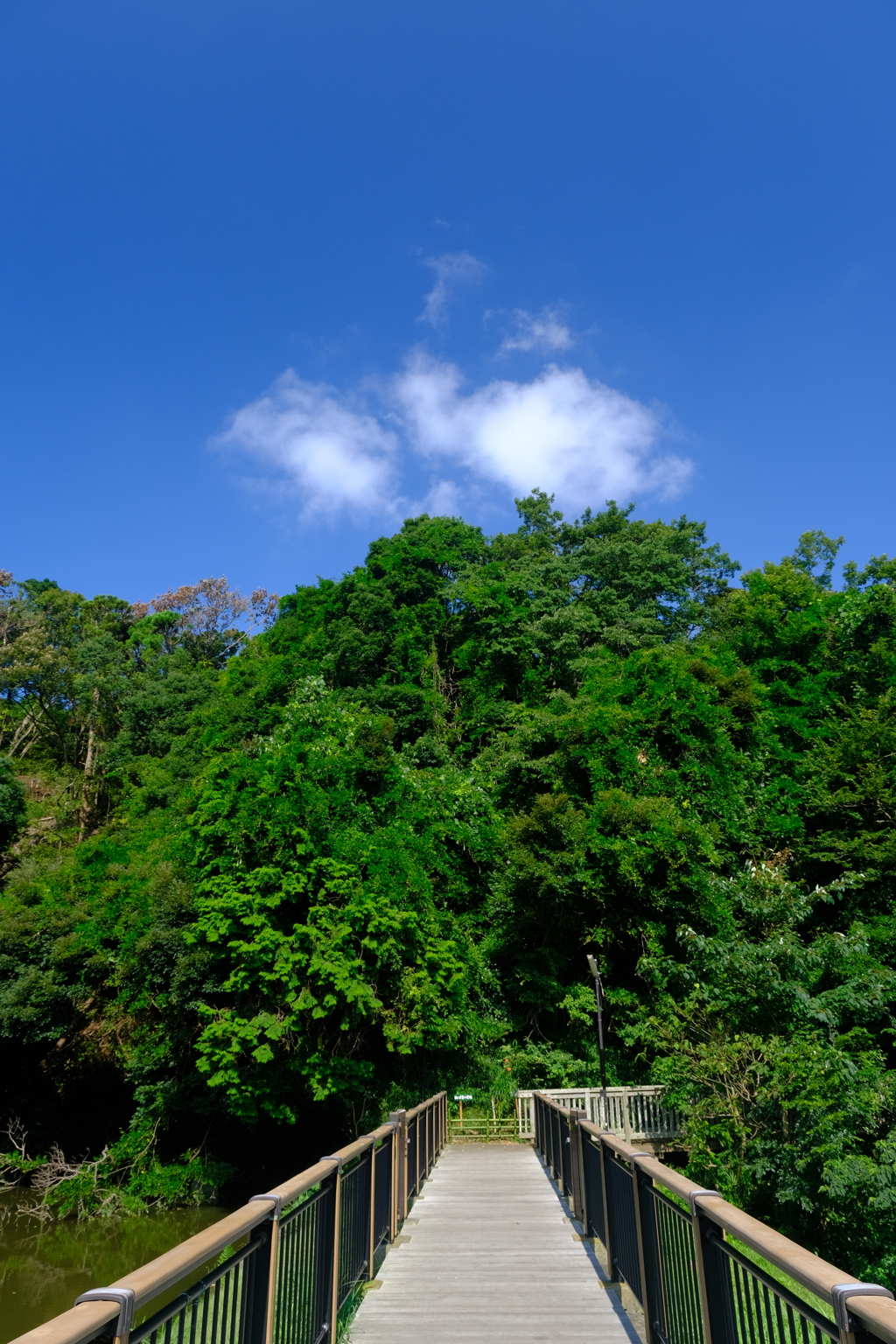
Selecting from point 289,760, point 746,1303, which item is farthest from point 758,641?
point 746,1303

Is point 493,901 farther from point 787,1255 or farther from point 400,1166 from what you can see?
point 787,1255

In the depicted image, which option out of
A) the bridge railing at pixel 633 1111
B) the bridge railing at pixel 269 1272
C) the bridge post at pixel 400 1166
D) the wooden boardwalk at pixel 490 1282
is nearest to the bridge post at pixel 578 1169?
the wooden boardwalk at pixel 490 1282

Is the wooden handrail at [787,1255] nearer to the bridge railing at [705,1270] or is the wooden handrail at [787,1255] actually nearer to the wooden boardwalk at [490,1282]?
the bridge railing at [705,1270]

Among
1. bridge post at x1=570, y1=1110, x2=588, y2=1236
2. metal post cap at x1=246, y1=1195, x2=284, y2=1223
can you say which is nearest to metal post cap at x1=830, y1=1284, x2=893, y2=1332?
metal post cap at x1=246, y1=1195, x2=284, y2=1223

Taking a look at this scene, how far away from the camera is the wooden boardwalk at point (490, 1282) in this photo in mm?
4164

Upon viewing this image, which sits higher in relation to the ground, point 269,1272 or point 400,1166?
point 269,1272

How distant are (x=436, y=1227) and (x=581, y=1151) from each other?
1470 millimetres

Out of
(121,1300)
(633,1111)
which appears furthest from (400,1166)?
(633,1111)

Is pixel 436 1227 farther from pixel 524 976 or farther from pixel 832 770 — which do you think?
pixel 832 770

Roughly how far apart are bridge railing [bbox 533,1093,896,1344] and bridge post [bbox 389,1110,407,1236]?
1.78 metres

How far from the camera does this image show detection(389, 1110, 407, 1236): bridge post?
263 inches

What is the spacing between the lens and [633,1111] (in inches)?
596

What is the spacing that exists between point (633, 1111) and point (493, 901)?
282 inches

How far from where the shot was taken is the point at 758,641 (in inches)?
1081
